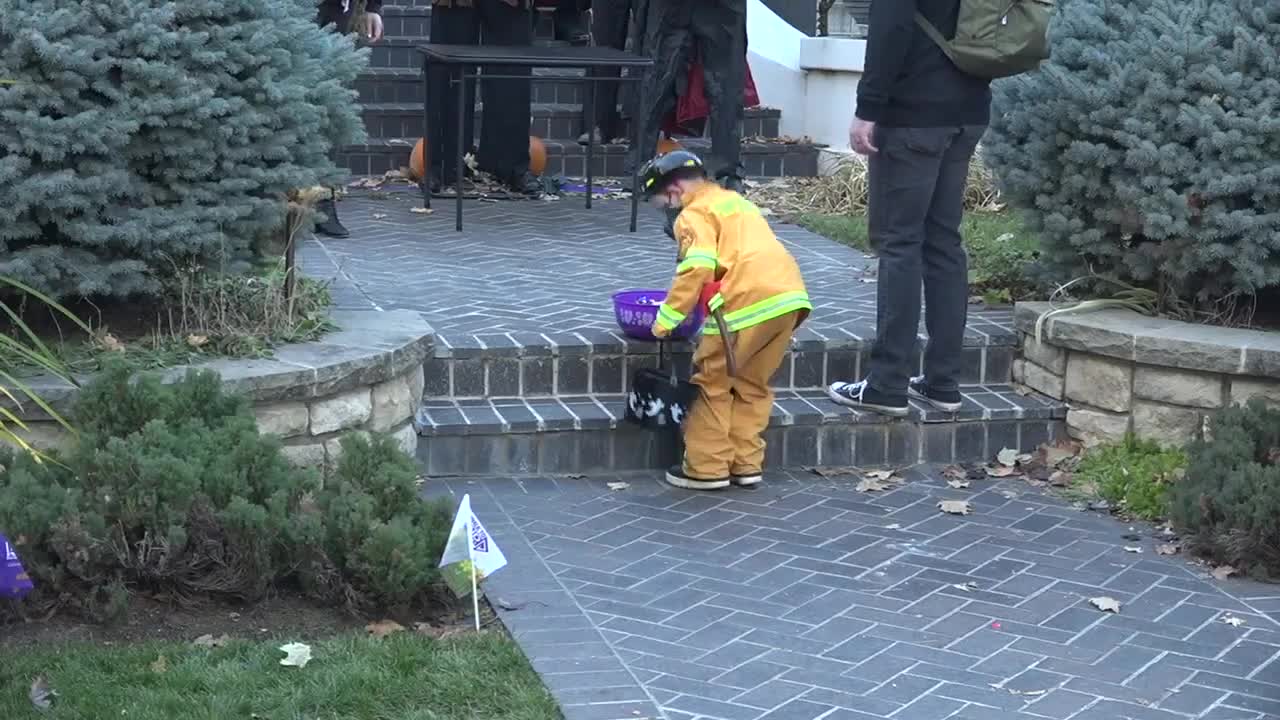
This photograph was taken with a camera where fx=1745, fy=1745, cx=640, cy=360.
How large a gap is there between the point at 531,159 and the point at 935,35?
4546mm

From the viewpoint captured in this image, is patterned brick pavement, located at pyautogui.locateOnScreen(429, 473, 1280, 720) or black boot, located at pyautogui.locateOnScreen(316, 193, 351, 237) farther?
black boot, located at pyautogui.locateOnScreen(316, 193, 351, 237)

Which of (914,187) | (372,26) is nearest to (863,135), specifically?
(914,187)

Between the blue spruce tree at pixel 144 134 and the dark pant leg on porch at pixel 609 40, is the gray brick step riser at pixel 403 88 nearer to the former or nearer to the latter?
the dark pant leg on porch at pixel 609 40

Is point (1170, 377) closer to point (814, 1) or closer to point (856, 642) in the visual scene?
point (856, 642)

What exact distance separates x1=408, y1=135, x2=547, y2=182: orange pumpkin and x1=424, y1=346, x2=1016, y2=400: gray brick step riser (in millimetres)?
3848

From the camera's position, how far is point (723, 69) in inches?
347

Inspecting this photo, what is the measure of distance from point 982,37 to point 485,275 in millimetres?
2826

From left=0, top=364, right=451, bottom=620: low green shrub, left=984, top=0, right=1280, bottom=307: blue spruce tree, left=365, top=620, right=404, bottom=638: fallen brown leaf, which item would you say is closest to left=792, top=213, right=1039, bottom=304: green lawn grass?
left=984, top=0, right=1280, bottom=307: blue spruce tree

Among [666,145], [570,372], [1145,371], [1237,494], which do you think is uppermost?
[666,145]

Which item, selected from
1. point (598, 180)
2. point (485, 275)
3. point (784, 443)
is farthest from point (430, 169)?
point (784, 443)

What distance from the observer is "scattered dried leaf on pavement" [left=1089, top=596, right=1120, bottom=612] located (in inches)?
205

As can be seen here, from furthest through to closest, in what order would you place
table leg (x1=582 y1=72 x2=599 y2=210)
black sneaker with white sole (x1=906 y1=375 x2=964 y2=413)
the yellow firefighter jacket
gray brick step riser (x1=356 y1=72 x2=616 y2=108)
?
gray brick step riser (x1=356 y1=72 x2=616 y2=108) → table leg (x1=582 y1=72 x2=599 y2=210) → black sneaker with white sole (x1=906 y1=375 x2=964 y2=413) → the yellow firefighter jacket

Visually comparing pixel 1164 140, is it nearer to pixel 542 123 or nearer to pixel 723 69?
pixel 723 69

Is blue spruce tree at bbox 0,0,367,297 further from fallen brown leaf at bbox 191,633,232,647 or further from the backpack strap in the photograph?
the backpack strap
